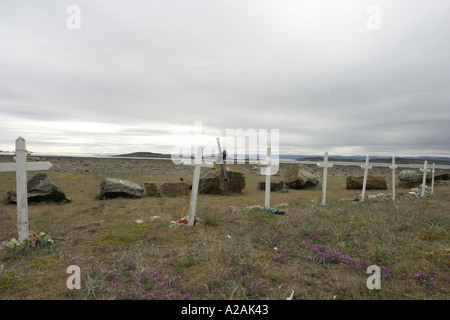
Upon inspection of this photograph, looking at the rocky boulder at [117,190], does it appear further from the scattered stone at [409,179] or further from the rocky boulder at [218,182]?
the scattered stone at [409,179]

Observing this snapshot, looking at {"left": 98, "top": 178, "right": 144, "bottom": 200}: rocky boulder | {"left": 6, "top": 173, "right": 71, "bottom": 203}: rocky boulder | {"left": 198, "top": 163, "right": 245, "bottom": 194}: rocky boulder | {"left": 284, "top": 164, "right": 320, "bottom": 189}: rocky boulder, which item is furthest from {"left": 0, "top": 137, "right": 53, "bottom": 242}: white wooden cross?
{"left": 284, "top": 164, "right": 320, "bottom": 189}: rocky boulder

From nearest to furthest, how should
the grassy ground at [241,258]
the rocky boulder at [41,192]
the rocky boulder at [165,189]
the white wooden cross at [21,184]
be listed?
the grassy ground at [241,258]
the white wooden cross at [21,184]
the rocky boulder at [41,192]
the rocky boulder at [165,189]

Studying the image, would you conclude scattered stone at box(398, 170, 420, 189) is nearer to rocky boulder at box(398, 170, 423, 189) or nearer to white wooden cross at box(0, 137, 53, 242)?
rocky boulder at box(398, 170, 423, 189)

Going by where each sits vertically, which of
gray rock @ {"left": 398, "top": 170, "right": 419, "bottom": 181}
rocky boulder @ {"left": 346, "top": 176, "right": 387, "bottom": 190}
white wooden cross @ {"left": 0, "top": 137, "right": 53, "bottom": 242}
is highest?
white wooden cross @ {"left": 0, "top": 137, "right": 53, "bottom": 242}

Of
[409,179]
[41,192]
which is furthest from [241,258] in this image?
[409,179]

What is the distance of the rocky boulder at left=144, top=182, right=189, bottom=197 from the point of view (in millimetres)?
14902

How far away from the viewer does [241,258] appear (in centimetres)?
542

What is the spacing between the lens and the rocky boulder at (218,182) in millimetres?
16703

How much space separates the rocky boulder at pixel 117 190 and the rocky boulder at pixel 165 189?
85 centimetres

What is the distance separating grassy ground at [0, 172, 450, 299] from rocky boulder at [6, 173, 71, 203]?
3.14m

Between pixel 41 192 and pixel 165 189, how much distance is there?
5801 millimetres

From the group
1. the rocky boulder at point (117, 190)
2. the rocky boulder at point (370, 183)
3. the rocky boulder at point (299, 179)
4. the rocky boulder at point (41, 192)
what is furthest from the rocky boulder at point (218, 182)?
the rocky boulder at point (370, 183)
